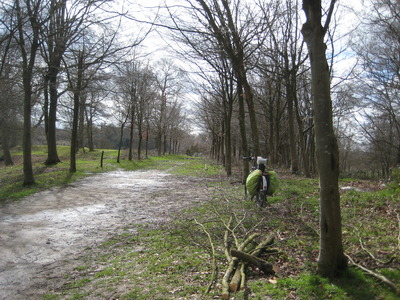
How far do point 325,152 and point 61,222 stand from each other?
277 inches

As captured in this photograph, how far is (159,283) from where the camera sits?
432 cm

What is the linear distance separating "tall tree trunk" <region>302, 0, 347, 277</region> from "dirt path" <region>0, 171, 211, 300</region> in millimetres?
3913

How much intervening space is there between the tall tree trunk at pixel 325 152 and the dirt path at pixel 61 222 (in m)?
3.91

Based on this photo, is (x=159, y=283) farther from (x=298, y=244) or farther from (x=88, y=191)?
(x=88, y=191)

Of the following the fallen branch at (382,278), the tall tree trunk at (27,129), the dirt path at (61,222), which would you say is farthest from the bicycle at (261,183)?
the tall tree trunk at (27,129)

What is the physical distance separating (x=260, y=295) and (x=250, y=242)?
161 cm

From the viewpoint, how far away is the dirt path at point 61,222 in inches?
192

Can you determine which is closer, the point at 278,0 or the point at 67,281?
the point at 67,281

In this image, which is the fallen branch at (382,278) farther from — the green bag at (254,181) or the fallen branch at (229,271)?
the green bag at (254,181)

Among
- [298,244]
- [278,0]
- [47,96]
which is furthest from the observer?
[47,96]

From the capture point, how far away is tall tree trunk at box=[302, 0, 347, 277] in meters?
3.57

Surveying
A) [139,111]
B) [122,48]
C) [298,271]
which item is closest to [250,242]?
[298,271]

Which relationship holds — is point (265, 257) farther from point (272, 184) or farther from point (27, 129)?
point (27, 129)

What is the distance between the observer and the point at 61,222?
316 inches
